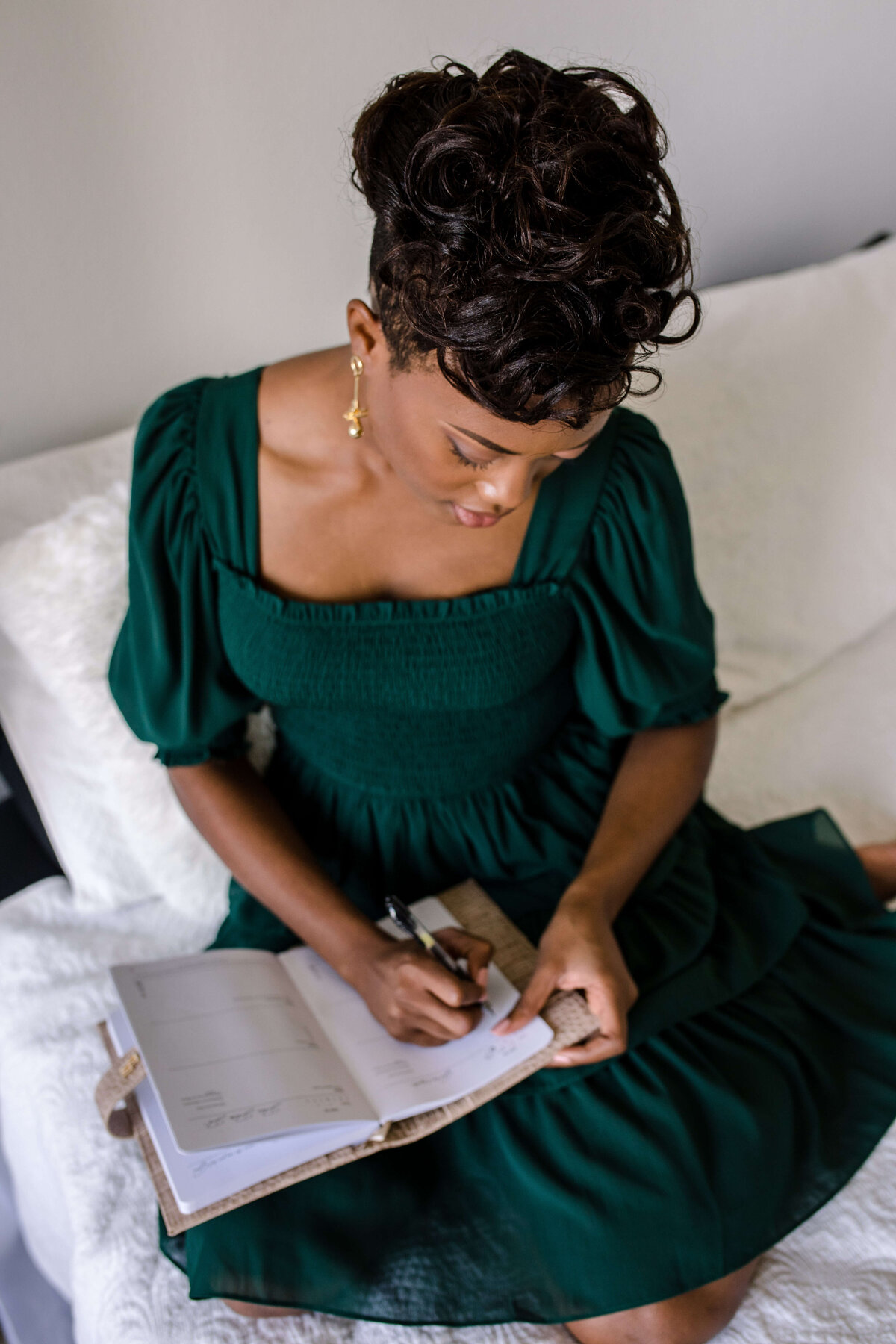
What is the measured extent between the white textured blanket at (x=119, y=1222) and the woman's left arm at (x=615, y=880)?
0.59 feet

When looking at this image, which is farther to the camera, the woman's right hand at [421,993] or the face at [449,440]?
the woman's right hand at [421,993]

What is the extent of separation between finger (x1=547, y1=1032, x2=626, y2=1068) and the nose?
1.47 ft

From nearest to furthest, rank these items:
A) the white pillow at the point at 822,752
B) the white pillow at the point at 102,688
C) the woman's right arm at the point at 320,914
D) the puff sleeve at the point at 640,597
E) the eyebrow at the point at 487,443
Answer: the eyebrow at the point at 487,443 → the woman's right arm at the point at 320,914 → the puff sleeve at the point at 640,597 → the white pillow at the point at 102,688 → the white pillow at the point at 822,752

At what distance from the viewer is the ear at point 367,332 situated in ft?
2.42

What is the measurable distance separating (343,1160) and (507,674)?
16.7 inches

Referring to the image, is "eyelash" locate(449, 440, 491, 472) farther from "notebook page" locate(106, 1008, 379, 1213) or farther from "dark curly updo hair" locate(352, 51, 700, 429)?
"notebook page" locate(106, 1008, 379, 1213)

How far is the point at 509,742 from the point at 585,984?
26 centimetres

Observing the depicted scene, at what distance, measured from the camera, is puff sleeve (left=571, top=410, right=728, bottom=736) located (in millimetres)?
909

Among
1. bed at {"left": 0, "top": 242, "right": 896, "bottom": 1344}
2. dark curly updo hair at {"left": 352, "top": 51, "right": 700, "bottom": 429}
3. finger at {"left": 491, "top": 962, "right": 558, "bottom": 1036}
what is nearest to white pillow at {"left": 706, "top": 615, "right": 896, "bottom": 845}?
bed at {"left": 0, "top": 242, "right": 896, "bottom": 1344}

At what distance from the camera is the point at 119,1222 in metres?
0.87

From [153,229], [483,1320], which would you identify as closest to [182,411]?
[153,229]

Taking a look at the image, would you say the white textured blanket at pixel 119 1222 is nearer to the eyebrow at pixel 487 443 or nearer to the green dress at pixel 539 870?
the green dress at pixel 539 870

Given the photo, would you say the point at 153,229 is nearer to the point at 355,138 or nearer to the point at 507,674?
the point at 355,138

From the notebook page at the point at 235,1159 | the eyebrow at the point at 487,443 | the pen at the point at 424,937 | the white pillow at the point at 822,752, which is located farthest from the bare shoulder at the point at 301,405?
the white pillow at the point at 822,752
